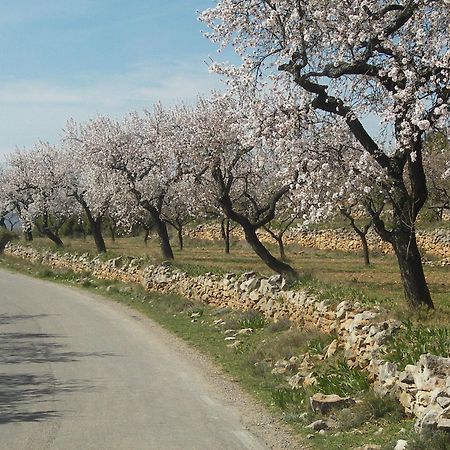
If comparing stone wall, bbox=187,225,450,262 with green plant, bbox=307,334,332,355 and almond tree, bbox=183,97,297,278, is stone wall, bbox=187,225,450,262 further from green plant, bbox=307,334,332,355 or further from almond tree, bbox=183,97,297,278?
green plant, bbox=307,334,332,355

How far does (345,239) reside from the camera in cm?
4291

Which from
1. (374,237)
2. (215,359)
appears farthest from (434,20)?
(374,237)

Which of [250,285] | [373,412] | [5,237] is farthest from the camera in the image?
[5,237]

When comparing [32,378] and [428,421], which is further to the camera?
[32,378]

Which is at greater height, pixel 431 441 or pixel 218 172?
pixel 218 172

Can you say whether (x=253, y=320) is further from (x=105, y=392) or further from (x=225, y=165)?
(x=225, y=165)

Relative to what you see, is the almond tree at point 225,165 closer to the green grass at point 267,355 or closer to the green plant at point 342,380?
the green grass at point 267,355

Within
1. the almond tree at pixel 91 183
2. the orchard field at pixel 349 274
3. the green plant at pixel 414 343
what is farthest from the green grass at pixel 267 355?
the almond tree at pixel 91 183

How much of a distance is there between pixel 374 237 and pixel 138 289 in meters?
18.1

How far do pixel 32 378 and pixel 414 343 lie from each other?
7.31 meters

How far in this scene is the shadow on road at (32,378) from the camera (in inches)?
399

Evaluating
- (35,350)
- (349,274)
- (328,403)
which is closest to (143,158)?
(349,274)

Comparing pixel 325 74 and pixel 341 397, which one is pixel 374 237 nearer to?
pixel 325 74

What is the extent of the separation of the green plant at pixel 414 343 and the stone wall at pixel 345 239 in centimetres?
2249
